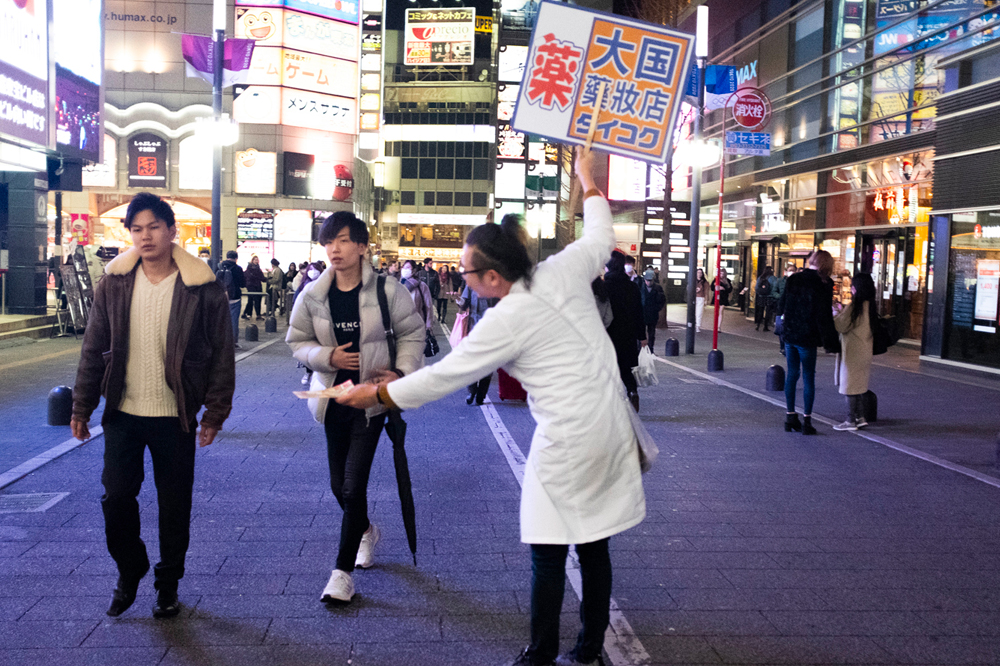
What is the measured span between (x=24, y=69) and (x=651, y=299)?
12720 millimetres

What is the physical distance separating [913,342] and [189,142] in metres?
32.8

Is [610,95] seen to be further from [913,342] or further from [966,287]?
[913,342]

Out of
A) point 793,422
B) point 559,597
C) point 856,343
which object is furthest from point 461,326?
point 559,597

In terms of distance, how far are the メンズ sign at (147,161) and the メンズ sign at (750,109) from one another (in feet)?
105

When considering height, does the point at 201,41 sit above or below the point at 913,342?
above

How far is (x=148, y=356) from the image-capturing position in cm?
428

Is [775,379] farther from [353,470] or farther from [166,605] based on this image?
[166,605]

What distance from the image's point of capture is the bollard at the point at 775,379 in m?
13.0

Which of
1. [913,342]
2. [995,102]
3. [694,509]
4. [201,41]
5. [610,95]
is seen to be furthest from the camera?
[913,342]

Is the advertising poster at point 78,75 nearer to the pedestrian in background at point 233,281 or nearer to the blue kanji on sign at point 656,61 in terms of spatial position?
the pedestrian in background at point 233,281

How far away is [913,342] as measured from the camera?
821 inches

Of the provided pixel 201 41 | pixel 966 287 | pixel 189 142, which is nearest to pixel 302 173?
pixel 189 142

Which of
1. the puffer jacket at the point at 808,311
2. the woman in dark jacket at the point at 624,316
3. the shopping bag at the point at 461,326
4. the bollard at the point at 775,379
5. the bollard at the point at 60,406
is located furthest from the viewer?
the bollard at the point at 775,379

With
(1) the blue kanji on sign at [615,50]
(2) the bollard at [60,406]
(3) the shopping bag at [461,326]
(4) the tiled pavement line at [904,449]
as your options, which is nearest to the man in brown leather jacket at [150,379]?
(1) the blue kanji on sign at [615,50]
